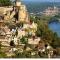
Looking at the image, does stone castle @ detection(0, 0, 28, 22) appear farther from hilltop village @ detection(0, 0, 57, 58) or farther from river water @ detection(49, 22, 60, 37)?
river water @ detection(49, 22, 60, 37)

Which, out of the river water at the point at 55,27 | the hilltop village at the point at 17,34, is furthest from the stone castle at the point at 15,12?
the river water at the point at 55,27

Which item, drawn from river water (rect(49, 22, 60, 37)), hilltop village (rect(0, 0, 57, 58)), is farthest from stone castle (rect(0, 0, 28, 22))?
river water (rect(49, 22, 60, 37))

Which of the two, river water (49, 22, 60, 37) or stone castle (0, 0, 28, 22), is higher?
stone castle (0, 0, 28, 22)

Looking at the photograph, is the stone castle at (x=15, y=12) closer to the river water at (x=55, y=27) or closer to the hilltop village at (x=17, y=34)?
the hilltop village at (x=17, y=34)

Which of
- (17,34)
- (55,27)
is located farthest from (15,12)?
(55,27)

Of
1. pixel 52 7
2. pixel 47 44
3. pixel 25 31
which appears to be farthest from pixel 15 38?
pixel 52 7

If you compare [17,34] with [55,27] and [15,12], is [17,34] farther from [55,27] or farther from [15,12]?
[55,27]

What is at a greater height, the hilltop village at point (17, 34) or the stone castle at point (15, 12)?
the stone castle at point (15, 12)

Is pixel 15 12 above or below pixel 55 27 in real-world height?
above

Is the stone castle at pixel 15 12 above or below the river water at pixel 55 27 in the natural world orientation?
above
